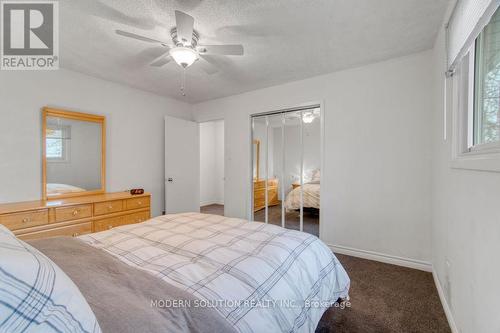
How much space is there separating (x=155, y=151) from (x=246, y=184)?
1717 mm

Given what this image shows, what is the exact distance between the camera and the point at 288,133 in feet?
11.5

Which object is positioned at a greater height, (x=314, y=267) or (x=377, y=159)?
(x=377, y=159)

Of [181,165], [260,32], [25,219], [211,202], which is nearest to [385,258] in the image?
[260,32]

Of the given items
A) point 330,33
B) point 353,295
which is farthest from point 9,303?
point 330,33

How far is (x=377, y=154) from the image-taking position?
2723 millimetres

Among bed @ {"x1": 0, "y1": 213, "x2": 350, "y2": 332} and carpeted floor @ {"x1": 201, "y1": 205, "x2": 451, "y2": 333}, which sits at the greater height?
bed @ {"x1": 0, "y1": 213, "x2": 350, "y2": 332}

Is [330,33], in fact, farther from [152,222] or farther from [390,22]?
[152,222]

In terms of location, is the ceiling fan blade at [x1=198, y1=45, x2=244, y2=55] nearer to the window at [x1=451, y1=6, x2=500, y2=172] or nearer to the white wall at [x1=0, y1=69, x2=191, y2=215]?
the window at [x1=451, y1=6, x2=500, y2=172]

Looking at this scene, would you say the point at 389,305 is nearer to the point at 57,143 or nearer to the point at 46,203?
the point at 46,203

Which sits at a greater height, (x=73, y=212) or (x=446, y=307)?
(x=73, y=212)

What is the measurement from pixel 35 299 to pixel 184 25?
1813mm

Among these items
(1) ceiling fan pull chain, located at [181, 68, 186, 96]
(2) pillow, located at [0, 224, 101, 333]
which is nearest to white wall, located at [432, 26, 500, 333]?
(2) pillow, located at [0, 224, 101, 333]

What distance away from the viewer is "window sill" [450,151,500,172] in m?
0.96

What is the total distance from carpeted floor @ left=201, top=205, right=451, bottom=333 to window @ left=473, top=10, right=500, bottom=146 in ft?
4.52
